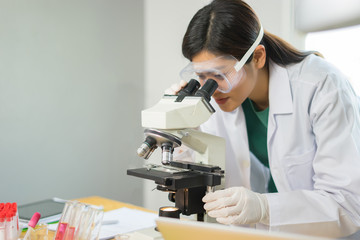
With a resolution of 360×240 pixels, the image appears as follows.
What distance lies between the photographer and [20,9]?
2559 mm

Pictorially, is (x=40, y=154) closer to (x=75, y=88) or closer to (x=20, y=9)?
(x=75, y=88)

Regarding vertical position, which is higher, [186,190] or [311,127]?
[311,127]

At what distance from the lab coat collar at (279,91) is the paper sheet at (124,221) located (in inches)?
27.3

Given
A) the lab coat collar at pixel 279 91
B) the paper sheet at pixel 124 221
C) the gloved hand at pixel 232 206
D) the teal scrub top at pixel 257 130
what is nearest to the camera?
the gloved hand at pixel 232 206

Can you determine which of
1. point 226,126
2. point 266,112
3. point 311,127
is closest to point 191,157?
point 226,126

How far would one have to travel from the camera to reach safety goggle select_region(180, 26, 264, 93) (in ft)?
4.30

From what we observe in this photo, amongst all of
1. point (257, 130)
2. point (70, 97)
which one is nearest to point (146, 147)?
point (257, 130)

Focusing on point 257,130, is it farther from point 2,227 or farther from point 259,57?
point 2,227

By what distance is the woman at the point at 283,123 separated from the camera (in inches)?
49.3

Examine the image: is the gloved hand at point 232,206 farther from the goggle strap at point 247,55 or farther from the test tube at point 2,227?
the test tube at point 2,227

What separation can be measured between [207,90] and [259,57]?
0.40 metres

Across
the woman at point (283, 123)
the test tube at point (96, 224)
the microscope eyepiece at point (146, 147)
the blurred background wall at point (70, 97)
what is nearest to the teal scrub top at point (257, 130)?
the woman at point (283, 123)

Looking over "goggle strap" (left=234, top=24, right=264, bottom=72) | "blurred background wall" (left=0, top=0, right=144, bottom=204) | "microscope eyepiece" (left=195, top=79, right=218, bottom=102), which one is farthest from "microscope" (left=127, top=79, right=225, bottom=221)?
"blurred background wall" (left=0, top=0, right=144, bottom=204)

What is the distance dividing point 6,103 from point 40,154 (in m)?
0.45
